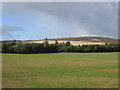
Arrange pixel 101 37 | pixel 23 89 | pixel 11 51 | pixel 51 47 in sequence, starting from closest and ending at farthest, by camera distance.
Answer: pixel 23 89 < pixel 11 51 < pixel 51 47 < pixel 101 37

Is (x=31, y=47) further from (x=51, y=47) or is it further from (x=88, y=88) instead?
(x=88, y=88)

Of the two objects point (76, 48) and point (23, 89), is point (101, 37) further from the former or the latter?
point (23, 89)

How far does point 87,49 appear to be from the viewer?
12488 cm

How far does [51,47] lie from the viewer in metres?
120

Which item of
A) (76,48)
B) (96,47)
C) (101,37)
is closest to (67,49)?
(76,48)

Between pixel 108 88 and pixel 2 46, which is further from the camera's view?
pixel 2 46

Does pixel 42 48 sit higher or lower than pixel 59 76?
higher

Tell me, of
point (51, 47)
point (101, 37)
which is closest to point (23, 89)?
point (51, 47)

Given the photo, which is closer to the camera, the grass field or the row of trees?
the grass field

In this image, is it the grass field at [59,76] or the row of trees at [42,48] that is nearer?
the grass field at [59,76]

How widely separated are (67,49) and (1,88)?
10655cm

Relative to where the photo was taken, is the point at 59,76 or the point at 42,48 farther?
the point at 42,48

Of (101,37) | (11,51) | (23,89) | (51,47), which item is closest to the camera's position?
(23,89)

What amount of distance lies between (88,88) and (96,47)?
10628 cm
